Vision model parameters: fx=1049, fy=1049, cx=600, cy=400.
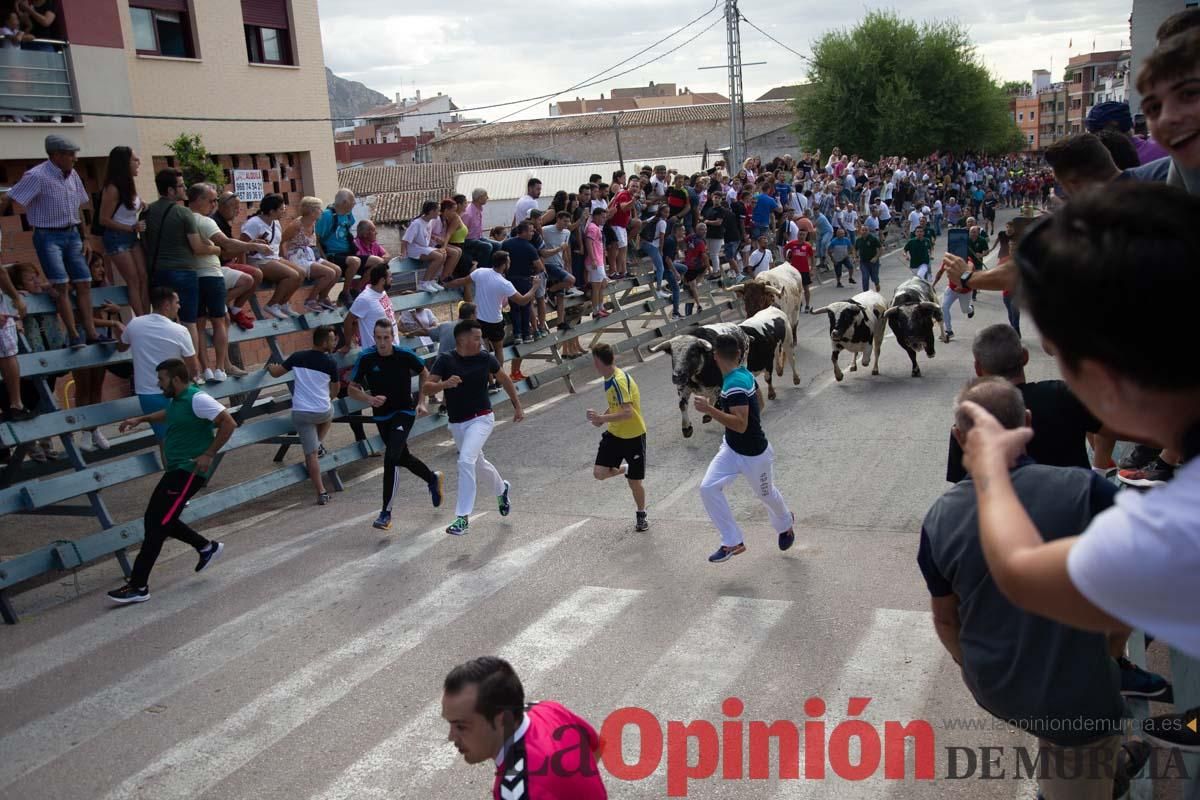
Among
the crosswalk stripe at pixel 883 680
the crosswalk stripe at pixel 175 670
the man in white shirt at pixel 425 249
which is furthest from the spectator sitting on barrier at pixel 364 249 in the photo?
the crosswalk stripe at pixel 883 680

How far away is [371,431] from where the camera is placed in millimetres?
15031

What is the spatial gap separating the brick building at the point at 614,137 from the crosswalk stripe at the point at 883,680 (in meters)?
65.6

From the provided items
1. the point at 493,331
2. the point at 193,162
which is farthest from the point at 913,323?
the point at 193,162

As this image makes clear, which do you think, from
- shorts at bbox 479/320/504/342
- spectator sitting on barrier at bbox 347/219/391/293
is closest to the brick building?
shorts at bbox 479/320/504/342

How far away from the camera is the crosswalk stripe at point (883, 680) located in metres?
5.36

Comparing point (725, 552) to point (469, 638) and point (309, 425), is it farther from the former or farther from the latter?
point (309, 425)

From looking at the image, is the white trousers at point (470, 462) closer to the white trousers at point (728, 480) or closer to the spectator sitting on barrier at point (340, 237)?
the white trousers at point (728, 480)

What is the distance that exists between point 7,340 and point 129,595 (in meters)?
2.93

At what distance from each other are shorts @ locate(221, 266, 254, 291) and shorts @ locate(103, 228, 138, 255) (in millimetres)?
1124

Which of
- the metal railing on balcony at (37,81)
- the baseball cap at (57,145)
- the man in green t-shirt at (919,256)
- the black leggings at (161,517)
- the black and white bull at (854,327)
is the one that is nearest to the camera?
the black leggings at (161,517)

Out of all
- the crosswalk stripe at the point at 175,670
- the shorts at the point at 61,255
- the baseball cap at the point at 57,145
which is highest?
the baseball cap at the point at 57,145

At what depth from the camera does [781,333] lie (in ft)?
49.8

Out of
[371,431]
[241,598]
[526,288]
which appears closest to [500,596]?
[241,598]

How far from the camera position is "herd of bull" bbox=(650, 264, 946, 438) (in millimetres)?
13508
